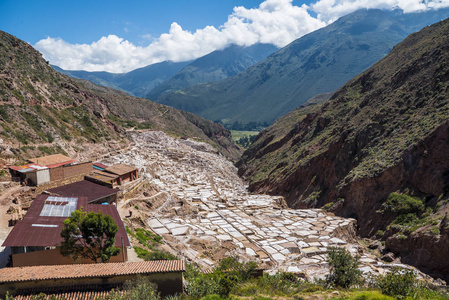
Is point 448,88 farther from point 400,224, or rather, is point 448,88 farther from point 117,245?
point 117,245

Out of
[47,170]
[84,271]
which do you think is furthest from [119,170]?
[84,271]

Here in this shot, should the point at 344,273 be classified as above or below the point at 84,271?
below

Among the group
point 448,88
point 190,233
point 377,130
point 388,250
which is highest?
point 448,88

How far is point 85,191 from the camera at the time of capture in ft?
74.5

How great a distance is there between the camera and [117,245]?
14125 millimetres

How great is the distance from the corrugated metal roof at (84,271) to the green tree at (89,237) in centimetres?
144

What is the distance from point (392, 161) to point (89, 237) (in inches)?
889

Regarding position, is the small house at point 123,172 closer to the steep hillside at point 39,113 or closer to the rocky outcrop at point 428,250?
the steep hillside at point 39,113

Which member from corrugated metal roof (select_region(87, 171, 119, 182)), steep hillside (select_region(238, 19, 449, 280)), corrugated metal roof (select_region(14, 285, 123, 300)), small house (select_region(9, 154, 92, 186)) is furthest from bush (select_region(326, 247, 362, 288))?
small house (select_region(9, 154, 92, 186))

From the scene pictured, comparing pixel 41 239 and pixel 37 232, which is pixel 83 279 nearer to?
pixel 41 239

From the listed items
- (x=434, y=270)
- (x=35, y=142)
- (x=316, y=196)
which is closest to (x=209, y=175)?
(x=316, y=196)

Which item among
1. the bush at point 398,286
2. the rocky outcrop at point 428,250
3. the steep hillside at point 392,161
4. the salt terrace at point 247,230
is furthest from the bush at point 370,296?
the steep hillside at point 392,161

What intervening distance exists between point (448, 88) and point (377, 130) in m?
6.95

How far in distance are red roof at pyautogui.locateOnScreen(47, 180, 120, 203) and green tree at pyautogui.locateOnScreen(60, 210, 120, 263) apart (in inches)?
339
